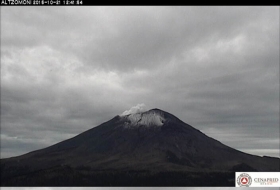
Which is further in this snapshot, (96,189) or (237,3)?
(237,3)

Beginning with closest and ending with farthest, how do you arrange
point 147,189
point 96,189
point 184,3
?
point 147,189 < point 96,189 < point 184,3

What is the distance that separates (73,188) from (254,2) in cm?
6016

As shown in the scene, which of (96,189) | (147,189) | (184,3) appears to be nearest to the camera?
(147,189)

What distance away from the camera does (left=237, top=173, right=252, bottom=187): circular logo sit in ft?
239

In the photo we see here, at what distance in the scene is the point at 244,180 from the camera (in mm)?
73125

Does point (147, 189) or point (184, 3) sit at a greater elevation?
point (184, 3)

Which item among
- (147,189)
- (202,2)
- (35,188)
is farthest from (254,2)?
(35,188)

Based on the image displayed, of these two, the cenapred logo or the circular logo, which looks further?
the circular logo

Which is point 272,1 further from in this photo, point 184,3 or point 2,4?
point 2,4

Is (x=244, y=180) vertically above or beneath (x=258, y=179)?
beneath

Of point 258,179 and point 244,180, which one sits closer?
point 258,179

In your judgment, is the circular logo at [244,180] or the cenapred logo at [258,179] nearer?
the cenapred logo at [258,179]

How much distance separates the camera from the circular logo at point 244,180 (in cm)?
7288

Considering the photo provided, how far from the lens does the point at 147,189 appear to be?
6381 centimetres
